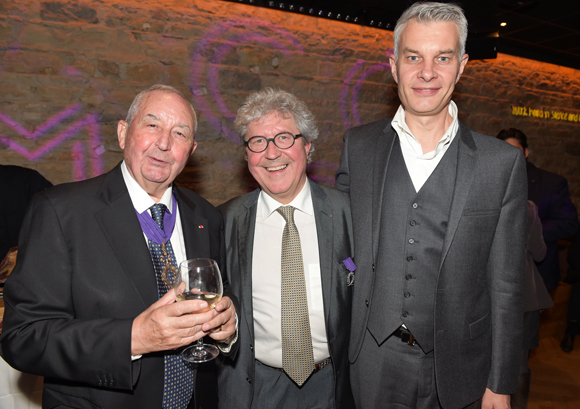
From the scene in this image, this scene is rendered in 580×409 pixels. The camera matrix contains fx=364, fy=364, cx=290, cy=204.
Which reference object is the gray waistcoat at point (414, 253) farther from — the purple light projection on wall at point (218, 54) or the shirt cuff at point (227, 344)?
the purple light projection on wall at point (218, 54)

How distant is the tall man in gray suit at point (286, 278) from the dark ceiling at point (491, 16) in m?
2.42

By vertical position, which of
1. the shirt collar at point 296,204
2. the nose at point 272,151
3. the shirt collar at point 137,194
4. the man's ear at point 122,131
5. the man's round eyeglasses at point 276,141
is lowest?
the shirt collar at point 296,204

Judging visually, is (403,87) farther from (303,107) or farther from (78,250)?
(78,250)

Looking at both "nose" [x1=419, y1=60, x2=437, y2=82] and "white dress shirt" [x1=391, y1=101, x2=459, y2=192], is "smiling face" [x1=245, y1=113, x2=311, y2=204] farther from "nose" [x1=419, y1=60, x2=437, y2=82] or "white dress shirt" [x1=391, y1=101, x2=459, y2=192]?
"nose" [x1=419, y1=60, x2=437, y2=82]

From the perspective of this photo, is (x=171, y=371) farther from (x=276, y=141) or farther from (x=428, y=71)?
(x=428, y=71)

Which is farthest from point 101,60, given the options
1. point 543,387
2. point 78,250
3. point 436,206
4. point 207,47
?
point 543,387

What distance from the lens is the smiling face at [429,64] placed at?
159 centimetres

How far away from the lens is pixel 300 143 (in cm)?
192

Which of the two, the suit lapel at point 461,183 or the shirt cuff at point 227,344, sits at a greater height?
the suit lapel at point 461,183

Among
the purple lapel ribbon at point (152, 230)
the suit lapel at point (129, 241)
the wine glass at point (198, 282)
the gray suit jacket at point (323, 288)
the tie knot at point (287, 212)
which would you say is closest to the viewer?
the wine glass at point (198, 282)

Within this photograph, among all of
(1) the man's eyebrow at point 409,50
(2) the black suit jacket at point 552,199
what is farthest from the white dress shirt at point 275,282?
(2) the black suit jacket at point 552,199

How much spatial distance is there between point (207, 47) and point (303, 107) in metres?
2.28

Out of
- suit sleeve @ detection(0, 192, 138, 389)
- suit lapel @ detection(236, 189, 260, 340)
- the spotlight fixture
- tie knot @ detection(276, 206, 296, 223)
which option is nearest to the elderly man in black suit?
suit sleeve @ detection(0, 192, 138, 389)

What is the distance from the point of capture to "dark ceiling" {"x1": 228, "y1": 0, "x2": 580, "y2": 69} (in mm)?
3734
